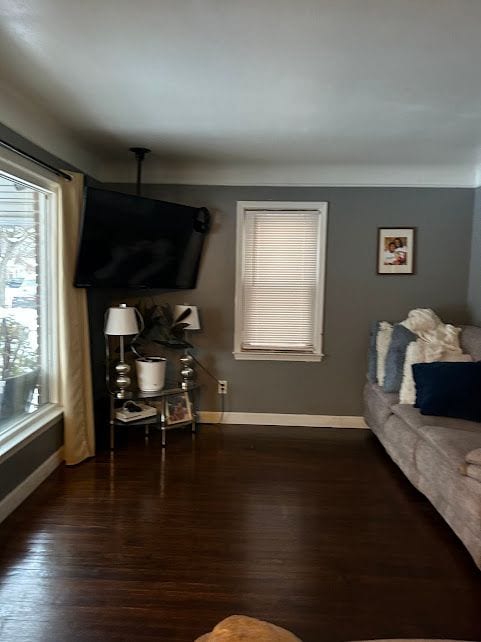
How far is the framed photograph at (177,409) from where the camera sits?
12.6 ft

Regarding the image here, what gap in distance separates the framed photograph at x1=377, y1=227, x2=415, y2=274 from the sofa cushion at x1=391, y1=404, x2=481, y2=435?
1381 millimetres

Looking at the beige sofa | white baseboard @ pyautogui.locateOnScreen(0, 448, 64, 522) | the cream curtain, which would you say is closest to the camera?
the beige sofa

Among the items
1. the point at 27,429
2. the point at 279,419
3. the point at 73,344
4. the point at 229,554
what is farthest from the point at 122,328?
the point at 229,554

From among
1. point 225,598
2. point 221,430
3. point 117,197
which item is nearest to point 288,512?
point 225,598

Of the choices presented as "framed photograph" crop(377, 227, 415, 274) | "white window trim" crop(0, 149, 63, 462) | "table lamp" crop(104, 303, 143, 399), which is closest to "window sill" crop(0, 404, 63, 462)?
"white window trim" crop(0, 149, 63, 462)

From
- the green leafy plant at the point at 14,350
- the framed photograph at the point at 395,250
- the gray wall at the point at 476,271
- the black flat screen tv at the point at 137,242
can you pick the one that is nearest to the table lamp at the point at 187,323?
the black flat screen tv at the point at 137,242

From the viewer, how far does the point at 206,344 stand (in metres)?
4.19

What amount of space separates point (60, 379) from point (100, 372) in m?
0.73

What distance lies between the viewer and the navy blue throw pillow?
9.70 ft

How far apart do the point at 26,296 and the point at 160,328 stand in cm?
132

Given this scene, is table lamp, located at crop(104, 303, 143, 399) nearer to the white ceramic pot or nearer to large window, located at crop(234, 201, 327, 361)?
the white ceramic pot

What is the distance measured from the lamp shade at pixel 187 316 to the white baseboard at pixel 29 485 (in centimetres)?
134

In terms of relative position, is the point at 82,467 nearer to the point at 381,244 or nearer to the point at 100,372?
the point at 100,372

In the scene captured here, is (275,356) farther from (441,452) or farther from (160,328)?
(441,452)
